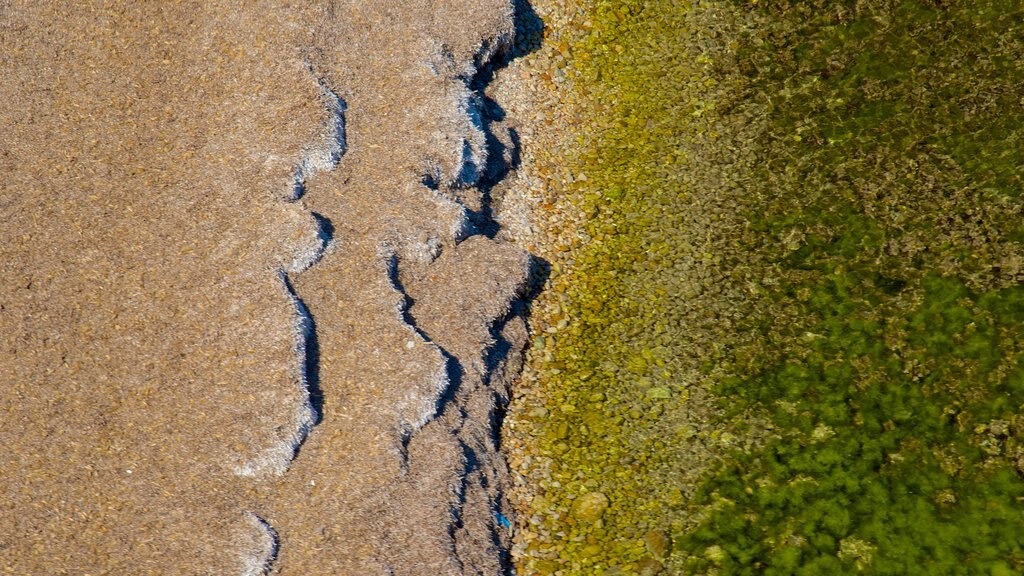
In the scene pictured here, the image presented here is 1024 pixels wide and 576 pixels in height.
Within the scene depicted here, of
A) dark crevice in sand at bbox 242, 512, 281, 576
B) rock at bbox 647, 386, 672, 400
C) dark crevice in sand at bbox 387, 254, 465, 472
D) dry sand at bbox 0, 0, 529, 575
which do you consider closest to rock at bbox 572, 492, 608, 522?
dry sand at bbox 0, 0, 529, 575

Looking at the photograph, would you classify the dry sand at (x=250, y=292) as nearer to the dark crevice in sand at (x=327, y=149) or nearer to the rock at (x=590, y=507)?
the dark crevice in sand at (x=327, y=149)

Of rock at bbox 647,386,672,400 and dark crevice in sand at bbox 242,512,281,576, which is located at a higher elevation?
rock at bbox 647,386,672,400

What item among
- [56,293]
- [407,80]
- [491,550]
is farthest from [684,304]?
[56,293]

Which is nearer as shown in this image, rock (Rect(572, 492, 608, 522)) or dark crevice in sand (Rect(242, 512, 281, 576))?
dark crevice in sand (Rect(242, 512, 281, 576))

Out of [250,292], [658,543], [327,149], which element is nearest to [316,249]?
[250,292]

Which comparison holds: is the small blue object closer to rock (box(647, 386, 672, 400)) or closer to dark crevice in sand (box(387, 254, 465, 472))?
dark crevice in sand (box(387, 254, 465, 472))

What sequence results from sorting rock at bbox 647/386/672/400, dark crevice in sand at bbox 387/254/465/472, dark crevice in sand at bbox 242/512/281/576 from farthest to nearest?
1. rock at bbox 647/386/672/400
2. dark crevice in sand at bbox 387/254/465/472
3. dark crevice in sand at bbox 242/512/281/576

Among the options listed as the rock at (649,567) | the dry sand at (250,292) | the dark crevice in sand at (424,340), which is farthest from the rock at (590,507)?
the dark crevice in sand at (424,340)
